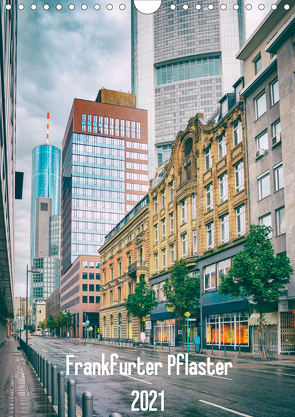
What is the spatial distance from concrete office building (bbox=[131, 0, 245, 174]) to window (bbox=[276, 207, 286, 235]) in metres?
131

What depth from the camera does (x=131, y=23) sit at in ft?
621

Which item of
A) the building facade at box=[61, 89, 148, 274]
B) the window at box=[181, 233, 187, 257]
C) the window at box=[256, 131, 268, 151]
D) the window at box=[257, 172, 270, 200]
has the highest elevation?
the building facade at box=[61, 89, 148, 274]

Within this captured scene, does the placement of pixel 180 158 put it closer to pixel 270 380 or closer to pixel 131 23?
pixel 270 380

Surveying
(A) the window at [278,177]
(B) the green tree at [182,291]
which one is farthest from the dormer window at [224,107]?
(B) the green tree at [182,291]

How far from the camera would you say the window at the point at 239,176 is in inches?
1397

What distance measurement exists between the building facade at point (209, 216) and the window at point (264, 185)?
6.95ft

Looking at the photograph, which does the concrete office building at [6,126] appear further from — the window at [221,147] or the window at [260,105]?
the window at [221,147]

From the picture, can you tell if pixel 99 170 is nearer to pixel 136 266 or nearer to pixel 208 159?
pixel 136 266

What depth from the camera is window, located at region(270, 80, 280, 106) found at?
30.9m

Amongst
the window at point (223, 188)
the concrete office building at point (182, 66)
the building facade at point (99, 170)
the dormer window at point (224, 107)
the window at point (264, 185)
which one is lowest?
the window at point (264, 185)

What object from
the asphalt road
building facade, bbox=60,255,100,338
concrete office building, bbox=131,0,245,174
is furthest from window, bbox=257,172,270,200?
concrete office building, bbox=131,0,245,174

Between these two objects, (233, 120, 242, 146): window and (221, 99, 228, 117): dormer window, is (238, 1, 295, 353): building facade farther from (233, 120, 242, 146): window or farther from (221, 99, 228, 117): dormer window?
(221, 99, 228, 117): dormer window

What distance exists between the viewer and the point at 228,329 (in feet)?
120

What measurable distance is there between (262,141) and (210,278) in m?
13.6
